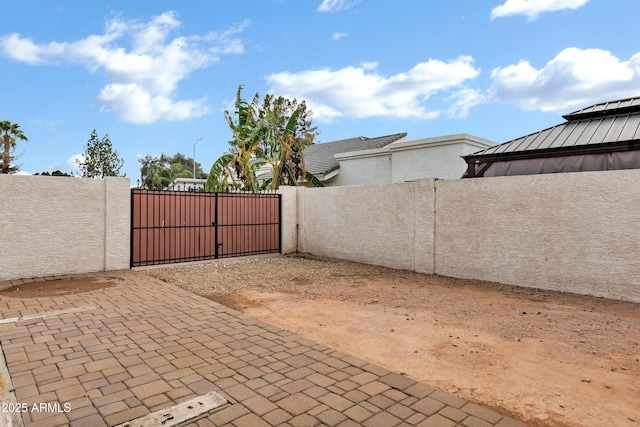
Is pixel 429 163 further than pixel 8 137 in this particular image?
No

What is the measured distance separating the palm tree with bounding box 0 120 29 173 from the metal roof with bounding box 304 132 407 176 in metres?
17.1

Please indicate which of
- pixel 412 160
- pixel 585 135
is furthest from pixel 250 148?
pixel 585 135

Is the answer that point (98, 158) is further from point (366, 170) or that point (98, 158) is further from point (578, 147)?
point (578, 147)

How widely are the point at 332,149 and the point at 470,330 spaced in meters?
18.5

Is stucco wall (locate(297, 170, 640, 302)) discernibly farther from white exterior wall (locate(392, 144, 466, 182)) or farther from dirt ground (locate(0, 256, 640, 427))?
white exterior wall (locate(392, 144, 466, 182))

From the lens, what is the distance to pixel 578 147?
8.23 metres

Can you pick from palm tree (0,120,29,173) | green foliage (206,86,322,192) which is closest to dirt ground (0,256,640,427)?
green foliage (206,86,322,192)

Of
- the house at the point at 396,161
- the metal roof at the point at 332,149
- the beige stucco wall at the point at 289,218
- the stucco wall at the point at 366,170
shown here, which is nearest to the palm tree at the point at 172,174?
the metal roof at the point at 332,149

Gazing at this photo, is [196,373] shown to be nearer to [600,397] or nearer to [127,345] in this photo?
[127,345]

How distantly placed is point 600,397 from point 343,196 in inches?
340

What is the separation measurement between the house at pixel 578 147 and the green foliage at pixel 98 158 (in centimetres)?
2839

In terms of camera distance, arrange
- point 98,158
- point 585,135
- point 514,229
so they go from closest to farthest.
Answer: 1. point 514,229
2. point 585,135
3. point 98,158

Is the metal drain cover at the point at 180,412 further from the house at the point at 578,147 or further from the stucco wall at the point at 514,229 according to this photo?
the house at the point at 578,147

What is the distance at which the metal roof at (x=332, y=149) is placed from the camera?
18.8m
